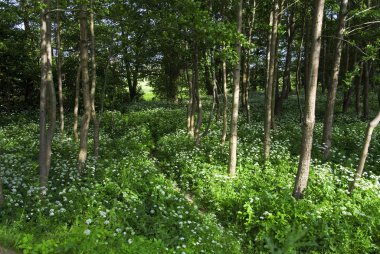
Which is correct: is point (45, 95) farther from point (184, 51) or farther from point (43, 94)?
point (184, 51)

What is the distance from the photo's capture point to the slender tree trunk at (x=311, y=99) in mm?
A: 8594

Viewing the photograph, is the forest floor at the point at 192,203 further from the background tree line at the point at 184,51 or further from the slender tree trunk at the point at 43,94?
the background tree line at the point at 184,51

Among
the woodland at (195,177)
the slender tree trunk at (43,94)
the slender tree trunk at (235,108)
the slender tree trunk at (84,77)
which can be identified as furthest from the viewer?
A: the slender tree trunk at (235,108)

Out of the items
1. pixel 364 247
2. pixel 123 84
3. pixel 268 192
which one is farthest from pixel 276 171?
pixel 123 84

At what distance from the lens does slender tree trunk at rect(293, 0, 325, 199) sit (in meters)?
8.59

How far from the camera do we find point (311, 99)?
870 cm

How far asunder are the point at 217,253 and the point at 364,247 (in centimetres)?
363

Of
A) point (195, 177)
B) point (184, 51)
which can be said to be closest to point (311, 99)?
point (195, 177)

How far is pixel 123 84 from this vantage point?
99.6 ft

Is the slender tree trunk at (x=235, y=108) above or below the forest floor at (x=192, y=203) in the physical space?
above

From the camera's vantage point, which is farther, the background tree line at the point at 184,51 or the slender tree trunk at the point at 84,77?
the slender tree trunk at the point at 84,77

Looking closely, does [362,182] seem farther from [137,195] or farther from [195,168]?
[137,195]

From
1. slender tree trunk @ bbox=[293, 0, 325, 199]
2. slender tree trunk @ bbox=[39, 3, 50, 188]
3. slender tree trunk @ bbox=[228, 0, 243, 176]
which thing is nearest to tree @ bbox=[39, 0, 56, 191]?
slender tree trunk @ bbox=[39, 3, 50, 188]

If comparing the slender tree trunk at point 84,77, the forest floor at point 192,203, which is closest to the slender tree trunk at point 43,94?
the forest floor at point 192,203
